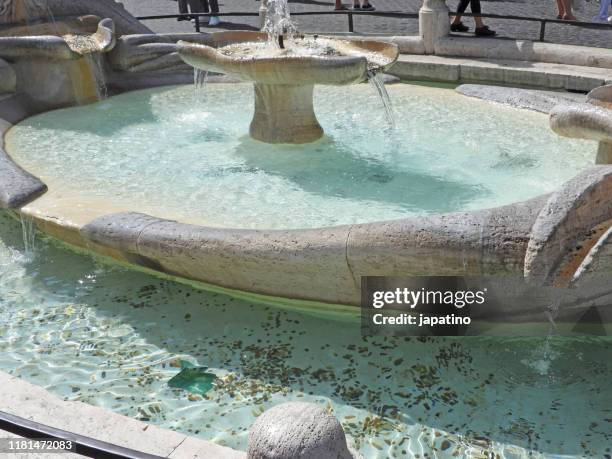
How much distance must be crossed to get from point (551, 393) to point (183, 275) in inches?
80.9

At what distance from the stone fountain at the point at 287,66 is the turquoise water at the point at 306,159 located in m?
0.22

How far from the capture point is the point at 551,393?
3324 millimetres

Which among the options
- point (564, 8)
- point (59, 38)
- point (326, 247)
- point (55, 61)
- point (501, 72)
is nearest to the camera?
point (326, 247)

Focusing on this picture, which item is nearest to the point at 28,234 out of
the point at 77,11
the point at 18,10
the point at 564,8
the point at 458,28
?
the point at 18,10

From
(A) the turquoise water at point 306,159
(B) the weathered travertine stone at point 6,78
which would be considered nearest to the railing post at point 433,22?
(A) the turquoise water at point 306,159

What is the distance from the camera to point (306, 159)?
6223 millimetres

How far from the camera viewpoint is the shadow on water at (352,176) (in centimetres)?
524

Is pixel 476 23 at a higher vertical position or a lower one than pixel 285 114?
higher

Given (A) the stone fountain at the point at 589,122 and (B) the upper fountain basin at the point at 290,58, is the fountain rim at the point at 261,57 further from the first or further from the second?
(A) the stone fountain at the point at 589,122

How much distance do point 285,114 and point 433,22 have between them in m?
3.58

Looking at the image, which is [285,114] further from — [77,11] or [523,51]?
[77,11]

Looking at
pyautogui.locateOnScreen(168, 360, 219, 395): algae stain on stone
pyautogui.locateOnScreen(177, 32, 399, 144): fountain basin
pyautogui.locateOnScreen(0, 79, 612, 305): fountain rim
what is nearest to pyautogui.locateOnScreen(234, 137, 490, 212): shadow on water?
pyautogui.locateOnScreen(177, 32, 399, 144): fountain basin

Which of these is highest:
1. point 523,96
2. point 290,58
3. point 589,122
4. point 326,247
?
point 290,58

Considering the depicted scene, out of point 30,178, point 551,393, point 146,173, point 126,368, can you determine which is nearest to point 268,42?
point 146,173
